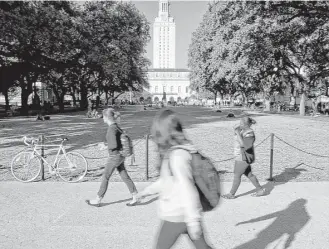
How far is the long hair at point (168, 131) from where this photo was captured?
293 cm

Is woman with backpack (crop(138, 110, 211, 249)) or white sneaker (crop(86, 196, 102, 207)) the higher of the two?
woman with backpack (crop(138, 110, 211, 249))

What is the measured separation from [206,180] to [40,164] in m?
5.80

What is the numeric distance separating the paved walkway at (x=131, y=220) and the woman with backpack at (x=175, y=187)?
1613 mm

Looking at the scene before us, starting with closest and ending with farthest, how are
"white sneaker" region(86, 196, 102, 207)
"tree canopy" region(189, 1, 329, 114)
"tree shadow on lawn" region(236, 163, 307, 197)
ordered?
1. "white sneaker" region(86, 196, 102, 207)
2. "tree shadow on lawn" region(236, 163, 307, 197)
3. "tree canopy" region(189, 1, 329, 114)

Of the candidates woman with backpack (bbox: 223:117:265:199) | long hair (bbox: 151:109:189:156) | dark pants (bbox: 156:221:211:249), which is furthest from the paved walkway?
long hair (bbox: 151:109:189:156)

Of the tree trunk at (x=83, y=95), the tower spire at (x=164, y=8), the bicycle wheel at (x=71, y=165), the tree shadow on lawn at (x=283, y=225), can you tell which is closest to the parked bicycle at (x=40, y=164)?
the bicycle wheel at (x=71, y=165)

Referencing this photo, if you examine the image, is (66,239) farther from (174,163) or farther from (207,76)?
(207,76)

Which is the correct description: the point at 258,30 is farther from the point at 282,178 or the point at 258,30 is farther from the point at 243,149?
the point at 243,149

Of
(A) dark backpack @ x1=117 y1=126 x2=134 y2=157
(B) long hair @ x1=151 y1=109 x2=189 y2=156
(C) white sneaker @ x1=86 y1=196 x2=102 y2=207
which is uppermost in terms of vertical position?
(B) long hair @ x1=151 y1=109 x2=189 y2=156

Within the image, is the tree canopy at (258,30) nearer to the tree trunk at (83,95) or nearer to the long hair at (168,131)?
the long hair at (168,131)

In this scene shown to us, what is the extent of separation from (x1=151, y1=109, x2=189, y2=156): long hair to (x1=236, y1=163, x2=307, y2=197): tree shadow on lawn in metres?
4.31

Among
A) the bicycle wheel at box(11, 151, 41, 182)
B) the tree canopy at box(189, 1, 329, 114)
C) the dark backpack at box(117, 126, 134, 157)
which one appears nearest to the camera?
the dark backpack at box(117, 126, 134, 157)

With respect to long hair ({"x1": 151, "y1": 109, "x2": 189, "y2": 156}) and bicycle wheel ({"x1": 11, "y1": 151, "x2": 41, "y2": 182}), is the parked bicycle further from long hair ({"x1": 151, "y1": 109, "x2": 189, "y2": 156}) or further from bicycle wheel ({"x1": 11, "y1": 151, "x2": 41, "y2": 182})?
long hair ({"x1": 151, "y1": 109, "x2": 189, "y2": 156})

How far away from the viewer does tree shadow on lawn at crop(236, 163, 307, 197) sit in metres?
7.43
